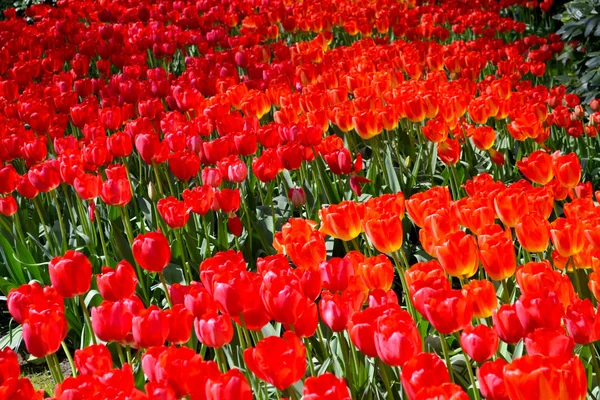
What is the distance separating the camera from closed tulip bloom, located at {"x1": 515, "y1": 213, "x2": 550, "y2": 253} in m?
2.08

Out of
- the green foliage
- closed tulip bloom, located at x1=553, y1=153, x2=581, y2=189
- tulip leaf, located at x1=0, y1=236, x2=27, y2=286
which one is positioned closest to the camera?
closed tulip bloom, located at x1=553, y1=153, x2=581, y2=189

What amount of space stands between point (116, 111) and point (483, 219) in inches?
84.6

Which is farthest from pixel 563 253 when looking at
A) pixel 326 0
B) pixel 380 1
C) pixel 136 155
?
pixel 326 0

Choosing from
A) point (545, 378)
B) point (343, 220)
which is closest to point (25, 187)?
point (343, 220)

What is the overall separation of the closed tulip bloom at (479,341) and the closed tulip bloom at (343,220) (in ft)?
2.43

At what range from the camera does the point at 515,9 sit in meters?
7.93

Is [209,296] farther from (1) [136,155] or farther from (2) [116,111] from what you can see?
(1) [136,155]

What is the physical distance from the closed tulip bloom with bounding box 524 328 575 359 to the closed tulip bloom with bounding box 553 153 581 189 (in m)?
1.24

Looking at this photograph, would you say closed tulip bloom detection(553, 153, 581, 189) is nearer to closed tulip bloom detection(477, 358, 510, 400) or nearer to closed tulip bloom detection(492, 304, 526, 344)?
A: closed tulip bloom detection(492, 304, 526, 344)

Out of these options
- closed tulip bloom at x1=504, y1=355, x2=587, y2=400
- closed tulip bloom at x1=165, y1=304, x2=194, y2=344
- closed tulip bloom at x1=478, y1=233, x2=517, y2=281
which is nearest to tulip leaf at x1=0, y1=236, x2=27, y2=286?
closed tulip bloom at x1=165, y1=304, x2=194, y2=344

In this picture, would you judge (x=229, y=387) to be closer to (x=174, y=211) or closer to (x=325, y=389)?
(x=325, y=389)

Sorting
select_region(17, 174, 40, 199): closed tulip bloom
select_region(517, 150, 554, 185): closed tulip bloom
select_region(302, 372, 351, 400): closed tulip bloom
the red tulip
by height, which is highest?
select_region(302, 372, 351, 400): closed tulip bloom

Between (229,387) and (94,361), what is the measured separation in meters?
0.39

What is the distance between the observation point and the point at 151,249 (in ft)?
7.10
